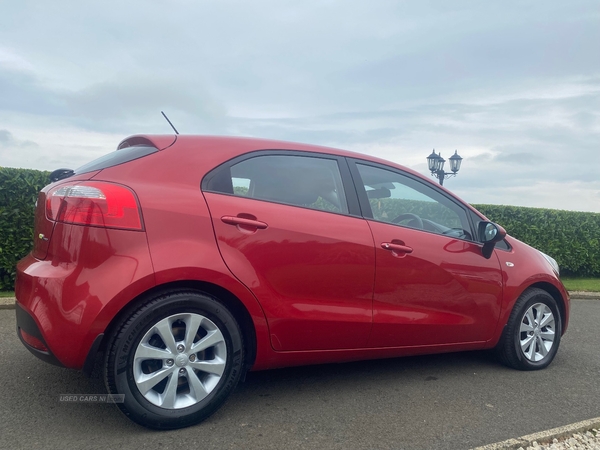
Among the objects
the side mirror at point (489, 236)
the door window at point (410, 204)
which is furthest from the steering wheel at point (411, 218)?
the side mirror at point (489, 236)

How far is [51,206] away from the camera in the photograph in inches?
108

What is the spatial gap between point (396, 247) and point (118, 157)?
6.00 feet

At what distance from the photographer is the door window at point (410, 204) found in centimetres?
356

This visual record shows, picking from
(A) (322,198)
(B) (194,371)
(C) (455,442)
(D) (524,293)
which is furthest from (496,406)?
(B) (194,371)

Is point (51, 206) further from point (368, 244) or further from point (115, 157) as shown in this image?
point (368, 244)

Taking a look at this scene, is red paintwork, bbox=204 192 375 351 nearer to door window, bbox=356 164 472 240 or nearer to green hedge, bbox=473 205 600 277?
door window, bbox=356 164 472 240

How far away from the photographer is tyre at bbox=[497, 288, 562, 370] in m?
4.12

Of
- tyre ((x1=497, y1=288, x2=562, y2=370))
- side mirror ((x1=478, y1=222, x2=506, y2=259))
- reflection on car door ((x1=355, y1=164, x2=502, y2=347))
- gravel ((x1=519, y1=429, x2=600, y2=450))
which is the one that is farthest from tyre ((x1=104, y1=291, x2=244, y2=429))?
tyre ((x1=497, y1=288, x2=562, y2=370))

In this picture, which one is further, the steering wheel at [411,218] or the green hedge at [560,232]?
the green hedge at [560,232]

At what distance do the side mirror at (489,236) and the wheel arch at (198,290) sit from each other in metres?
1.99

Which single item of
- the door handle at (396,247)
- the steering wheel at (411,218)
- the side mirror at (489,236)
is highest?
the steering wheel at (411,218)

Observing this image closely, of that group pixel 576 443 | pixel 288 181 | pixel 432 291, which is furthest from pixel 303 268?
pixel 576 443

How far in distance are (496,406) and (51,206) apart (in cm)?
298

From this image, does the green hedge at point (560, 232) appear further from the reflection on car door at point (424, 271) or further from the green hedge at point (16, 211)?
the green hedge at point (16, 211)
